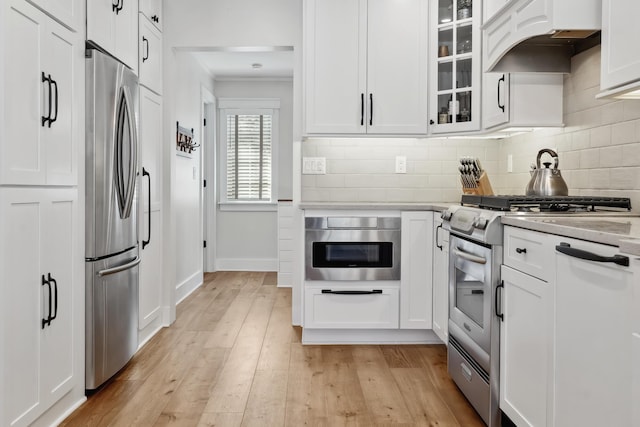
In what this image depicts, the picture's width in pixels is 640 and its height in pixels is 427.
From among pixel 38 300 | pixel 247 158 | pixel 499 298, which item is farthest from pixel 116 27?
pixel 247 158

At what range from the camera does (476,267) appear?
7.47ft

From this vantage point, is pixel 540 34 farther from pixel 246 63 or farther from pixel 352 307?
pixel 246 63

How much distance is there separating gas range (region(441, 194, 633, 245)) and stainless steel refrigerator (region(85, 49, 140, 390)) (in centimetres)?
177

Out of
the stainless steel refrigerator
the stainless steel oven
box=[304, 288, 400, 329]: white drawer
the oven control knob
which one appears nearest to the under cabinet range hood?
the oven control knob

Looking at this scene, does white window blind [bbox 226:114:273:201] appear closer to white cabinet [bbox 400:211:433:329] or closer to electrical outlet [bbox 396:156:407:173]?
electrical outlet [bbox 396:156:407:173]

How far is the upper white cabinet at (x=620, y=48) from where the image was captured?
166cm

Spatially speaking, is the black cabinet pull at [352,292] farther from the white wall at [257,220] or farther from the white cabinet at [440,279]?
the white wall at [257,220]

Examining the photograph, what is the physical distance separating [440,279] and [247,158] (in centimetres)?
397

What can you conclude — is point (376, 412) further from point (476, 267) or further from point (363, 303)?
point (363, 303)

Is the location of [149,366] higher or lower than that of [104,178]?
lower

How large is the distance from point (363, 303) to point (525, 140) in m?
1.47

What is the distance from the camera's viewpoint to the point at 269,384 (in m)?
2.67

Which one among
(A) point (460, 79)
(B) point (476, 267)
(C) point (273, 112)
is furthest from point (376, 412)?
(C) point (273, 112)

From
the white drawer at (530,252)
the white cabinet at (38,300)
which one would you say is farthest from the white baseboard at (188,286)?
the white drawer at (530,252)
